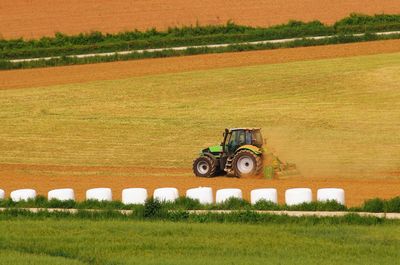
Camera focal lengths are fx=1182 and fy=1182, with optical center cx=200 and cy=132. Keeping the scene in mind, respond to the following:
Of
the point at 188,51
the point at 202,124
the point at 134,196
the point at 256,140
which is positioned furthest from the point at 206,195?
the point at 188,51

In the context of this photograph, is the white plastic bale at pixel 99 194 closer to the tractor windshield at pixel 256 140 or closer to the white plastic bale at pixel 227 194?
the white plastic bale at pixel 227 194

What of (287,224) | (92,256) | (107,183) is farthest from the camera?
(107,183)

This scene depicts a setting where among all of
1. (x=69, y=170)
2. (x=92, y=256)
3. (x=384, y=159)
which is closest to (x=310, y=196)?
(x=92, y=256)

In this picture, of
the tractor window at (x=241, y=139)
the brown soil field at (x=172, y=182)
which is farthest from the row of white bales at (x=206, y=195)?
the tractor window at (x=241, y=139)

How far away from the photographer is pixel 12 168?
1651 inches

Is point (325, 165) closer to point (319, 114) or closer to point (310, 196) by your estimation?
point (319, 114)

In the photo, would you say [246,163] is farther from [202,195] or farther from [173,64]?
[173,64]

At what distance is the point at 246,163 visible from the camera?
36344mm

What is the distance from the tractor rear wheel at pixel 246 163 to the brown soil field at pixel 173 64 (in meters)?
19.4

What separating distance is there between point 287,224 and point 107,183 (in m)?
12.1

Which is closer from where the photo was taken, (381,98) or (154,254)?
(154,254)

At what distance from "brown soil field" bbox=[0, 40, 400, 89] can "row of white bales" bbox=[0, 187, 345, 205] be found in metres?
23.4

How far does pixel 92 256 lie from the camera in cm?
2250

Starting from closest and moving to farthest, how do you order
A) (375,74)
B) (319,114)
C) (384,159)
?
(384,159) → (319,114) → (375,74)
